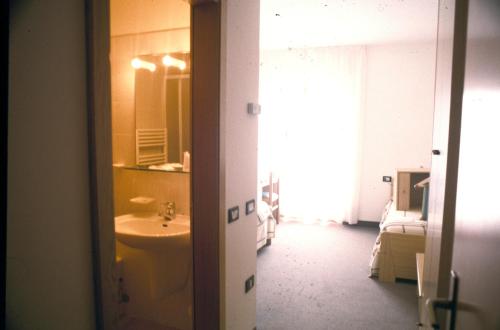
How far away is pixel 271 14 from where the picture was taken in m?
3.73

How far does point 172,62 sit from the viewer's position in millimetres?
2590

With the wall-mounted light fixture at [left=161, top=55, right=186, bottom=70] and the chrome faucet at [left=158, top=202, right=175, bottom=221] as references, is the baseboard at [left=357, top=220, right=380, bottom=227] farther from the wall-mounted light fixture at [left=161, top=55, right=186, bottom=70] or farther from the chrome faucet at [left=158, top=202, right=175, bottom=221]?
the wall-mounted light fixture at [left=161, top=55, right=186, bottom=70]

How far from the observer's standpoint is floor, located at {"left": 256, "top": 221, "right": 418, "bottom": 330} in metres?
2.68

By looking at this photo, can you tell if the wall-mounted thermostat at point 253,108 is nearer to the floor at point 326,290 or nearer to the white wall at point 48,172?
the white wall at point 48,172

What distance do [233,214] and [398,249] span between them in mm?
2208

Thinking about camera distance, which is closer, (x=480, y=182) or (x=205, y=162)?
(x=480, y=182)

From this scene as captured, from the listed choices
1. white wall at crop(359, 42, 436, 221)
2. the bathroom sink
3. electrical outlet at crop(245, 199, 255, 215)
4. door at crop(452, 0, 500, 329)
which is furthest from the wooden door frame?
white wall at crop(359, 42, 436, 221)

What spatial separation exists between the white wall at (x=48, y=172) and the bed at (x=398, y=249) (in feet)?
10.2

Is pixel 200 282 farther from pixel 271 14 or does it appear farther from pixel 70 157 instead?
pixel 271 14

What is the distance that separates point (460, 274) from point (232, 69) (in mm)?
1555

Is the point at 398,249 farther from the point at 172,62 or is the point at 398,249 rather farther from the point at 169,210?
the point at 172,62

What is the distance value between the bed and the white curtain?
193cm

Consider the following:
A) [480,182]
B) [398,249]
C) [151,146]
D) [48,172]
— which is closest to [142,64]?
[151,146]

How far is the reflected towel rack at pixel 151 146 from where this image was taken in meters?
2.68
